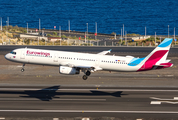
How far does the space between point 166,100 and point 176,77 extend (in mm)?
26546

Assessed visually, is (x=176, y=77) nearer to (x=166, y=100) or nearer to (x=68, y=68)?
(x=166, y=100)

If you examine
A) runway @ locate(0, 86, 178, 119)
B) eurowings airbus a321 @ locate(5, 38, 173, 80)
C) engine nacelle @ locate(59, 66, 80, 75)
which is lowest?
runway @ locate(0, 86, 178, 119)

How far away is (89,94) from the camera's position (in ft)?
195

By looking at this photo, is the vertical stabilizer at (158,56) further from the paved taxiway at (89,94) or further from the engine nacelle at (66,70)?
the engine nacelle at (66,70)

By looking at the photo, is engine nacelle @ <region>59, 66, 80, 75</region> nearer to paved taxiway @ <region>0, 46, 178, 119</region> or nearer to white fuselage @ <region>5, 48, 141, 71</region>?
white fuselage @ <region>5, 48, 141, 71</region>

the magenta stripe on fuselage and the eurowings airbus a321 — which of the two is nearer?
the eurowings airbus a321

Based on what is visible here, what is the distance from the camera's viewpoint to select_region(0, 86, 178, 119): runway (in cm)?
4678

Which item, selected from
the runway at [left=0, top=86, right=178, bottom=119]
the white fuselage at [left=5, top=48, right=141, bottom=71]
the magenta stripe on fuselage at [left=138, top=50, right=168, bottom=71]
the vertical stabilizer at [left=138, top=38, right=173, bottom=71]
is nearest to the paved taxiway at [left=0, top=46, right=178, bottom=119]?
the runway at [left=0, top=86, right=178, bottom=119]

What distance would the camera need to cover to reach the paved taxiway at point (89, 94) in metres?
47.2

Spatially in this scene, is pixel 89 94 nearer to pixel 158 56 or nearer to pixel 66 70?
pixel 66 70

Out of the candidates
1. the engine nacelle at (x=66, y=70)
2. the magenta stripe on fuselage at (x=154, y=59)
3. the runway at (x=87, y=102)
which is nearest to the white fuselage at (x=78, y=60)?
the engine nacelle at (x=66, y=70)

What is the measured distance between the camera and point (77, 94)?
194ft

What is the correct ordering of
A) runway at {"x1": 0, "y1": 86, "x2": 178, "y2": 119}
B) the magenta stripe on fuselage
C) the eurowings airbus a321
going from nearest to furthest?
runway at {"x1": 0, "y1": 86, "x2": 178, "y2": 119} < the eurowings airbus a321 < the magenta stripe on fuselage

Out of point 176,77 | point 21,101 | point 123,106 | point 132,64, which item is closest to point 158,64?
point 132,64
